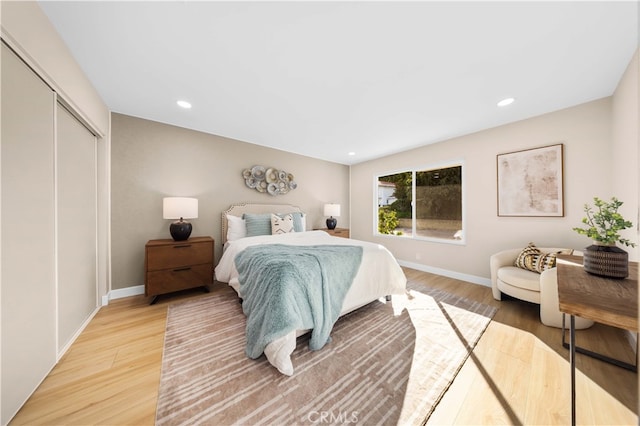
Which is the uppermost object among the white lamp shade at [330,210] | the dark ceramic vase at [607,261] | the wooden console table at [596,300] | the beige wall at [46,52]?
the beige wall at [46,52]

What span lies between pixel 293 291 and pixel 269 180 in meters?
2.66

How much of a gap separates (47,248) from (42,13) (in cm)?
153

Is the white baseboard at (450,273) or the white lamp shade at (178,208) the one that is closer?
the white lamp shade at (178,208)

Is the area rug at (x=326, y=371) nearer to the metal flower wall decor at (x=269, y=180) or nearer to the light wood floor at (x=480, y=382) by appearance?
the light wood floor at (x=480, y=382)

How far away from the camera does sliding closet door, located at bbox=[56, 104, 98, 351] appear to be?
1664 millimetres

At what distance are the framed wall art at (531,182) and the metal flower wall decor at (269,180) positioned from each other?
3.37 m

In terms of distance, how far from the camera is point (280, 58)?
5.65ft

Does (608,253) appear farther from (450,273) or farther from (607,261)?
(450,273)

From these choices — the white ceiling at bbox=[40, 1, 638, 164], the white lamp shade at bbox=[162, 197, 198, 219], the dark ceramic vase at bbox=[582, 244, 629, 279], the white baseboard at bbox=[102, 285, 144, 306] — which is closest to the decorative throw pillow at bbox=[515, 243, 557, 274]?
the dark ceramic vase at bbox=[582, 244, 629, 279]

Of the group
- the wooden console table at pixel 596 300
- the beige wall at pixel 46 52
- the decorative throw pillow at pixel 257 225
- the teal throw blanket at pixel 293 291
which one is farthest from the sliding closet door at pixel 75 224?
the wooden console table at pixel 596 300

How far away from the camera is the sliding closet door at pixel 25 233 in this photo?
43.6 inches

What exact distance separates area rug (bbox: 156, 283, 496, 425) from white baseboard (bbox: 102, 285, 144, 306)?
930 mm

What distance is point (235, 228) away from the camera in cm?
322

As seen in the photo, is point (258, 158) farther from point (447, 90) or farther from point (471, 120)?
point (471, 120)
